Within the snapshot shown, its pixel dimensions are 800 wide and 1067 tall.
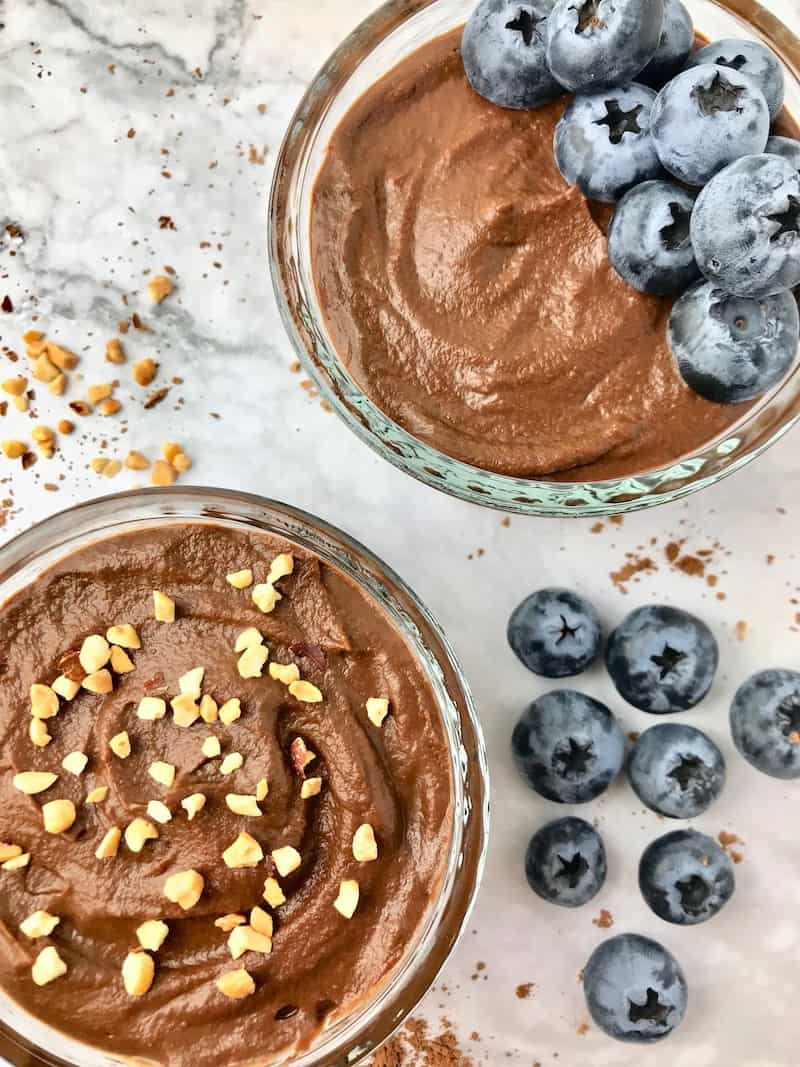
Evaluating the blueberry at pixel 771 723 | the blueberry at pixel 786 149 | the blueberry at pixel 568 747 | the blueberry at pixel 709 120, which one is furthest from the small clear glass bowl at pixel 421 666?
the blueberry at pixel 786 149

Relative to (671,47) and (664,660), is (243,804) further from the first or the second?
(671,47)

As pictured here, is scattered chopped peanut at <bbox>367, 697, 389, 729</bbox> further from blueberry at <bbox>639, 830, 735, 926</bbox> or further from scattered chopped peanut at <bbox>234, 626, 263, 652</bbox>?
blueberry at <bbox>639, 830, 735, 926</bbox>

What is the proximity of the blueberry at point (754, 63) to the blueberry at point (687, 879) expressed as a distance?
1.69 meters

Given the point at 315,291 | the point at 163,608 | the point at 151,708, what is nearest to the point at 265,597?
the point at 163,608

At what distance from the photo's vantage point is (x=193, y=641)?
2.01 meters

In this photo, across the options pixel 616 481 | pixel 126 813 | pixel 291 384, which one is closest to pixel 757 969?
pixel 616 481

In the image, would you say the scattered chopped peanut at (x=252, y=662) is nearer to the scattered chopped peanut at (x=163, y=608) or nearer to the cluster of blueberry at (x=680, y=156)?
the scattered chopped peanut at (x=163, y=608)

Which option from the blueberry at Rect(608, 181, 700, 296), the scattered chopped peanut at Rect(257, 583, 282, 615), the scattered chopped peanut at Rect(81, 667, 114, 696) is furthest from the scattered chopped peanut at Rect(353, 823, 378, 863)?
the blueberry at Rect(608, 181, 700, 296)

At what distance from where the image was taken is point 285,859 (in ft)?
6.39

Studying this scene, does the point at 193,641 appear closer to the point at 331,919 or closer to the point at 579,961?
the point at 331,919

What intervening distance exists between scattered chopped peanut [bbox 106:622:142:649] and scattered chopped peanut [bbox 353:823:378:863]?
58 centimetres

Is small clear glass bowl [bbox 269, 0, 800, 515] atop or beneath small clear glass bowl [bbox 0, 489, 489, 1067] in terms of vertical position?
atop

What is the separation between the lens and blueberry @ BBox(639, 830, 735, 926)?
2.45 meters

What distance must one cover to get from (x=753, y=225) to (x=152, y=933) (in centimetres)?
172
